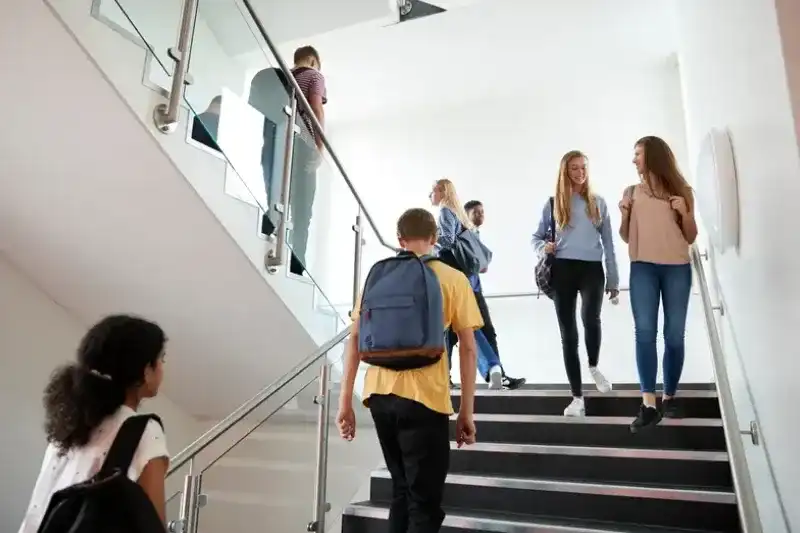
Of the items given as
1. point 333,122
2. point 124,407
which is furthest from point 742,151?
point 333,122

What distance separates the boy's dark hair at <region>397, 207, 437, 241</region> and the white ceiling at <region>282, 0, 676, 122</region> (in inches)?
154

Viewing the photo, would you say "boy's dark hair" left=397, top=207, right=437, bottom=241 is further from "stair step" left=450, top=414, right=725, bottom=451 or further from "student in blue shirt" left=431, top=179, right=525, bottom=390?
"student in blue shirt" left=431, top=179, right=525, bottom=390

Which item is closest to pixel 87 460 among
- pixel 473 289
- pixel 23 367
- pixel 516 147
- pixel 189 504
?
pixel 189 504

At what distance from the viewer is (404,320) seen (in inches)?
78.3

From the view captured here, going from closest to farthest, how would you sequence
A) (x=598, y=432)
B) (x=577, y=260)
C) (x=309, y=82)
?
(x=598, y=432) < (x=577, y=260) < (x=309, y=82)

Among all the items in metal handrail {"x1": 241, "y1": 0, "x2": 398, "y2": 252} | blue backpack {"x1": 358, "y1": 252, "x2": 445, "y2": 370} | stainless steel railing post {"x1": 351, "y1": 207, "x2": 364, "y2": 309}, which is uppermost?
metal handrail {"x1": 241, "y1": 0, "x2": 398, "y2": 252}

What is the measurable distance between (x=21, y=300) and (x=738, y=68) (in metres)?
4.31

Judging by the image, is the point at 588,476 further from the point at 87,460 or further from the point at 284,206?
the point at 87,460

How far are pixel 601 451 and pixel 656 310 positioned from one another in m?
0.73

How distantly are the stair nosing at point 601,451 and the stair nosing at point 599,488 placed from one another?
0.49 feet

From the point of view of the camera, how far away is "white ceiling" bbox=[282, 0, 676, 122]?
18.3ft

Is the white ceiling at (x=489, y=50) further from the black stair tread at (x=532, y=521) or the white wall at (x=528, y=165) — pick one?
the black stair tread at (x=532, y=521)

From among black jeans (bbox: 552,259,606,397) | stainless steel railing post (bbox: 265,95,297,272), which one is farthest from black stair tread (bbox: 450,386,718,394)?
stainless steel railing post (bbox: 265,95,297,272)

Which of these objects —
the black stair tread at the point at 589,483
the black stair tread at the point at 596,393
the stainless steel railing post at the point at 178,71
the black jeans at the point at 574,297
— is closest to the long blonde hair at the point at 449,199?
the black jeans at the point at 574,297
